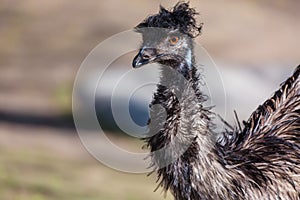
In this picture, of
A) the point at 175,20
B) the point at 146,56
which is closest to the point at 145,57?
the point at 146,56

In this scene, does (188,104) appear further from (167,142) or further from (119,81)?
(119,81)

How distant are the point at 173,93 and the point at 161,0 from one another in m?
8.70

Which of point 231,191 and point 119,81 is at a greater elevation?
point 119,81

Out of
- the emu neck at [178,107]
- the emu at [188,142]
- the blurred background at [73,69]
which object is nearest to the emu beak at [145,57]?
the emu at [188,142]

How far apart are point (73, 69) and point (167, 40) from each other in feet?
24.3

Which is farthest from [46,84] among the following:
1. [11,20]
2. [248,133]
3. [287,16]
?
[248,133]

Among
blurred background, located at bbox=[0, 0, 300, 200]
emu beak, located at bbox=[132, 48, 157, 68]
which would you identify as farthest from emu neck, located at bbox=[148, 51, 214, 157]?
blurred background, located at bbox=[0, 0, 300, 200]

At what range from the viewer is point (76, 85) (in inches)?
514

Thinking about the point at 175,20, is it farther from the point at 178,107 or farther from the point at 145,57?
the point at 178,107

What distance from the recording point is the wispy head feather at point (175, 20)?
20.4 ft

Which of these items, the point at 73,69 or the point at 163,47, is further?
the point at 73,69

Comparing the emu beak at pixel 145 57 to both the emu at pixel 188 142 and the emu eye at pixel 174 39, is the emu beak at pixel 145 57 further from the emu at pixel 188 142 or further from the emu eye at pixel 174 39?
the emu eye at pixel 174 39

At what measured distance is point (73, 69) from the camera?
13.5 metres

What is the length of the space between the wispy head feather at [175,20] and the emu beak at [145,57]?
0.50ft
